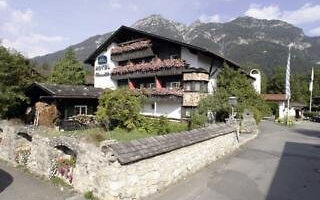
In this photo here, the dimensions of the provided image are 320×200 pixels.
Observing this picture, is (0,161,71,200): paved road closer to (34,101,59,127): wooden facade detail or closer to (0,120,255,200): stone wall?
(0,120,255,200): stone wall

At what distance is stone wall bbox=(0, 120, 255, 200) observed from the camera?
404 inches

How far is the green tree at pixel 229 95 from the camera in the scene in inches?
989

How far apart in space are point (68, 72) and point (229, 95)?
80.6ft

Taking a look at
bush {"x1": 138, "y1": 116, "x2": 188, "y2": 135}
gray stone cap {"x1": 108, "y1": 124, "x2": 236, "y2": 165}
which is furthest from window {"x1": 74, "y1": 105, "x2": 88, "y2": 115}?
gray stone cap {"x1": 108, "y1": 124, "x2": 236, "y2": 165}

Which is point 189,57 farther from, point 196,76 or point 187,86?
point 187,86

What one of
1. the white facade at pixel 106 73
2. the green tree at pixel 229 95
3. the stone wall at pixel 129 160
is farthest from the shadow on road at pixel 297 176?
the white facade at pixel 106 73

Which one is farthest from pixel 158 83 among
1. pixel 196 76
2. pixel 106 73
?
pixel 106 73

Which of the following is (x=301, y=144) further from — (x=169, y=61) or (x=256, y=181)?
(x=169, y=61)

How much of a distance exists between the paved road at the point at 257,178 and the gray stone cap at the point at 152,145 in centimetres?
151

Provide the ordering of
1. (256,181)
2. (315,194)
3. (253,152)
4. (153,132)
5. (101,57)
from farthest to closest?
(101,57), (153,132), (253,152), (256,181), (315,194)

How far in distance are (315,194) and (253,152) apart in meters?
7.58

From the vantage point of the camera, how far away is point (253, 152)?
19.5 meters

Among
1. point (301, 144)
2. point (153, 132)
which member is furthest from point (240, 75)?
point (153, 132)

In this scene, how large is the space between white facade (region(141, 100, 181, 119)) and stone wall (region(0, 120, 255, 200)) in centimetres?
1352
